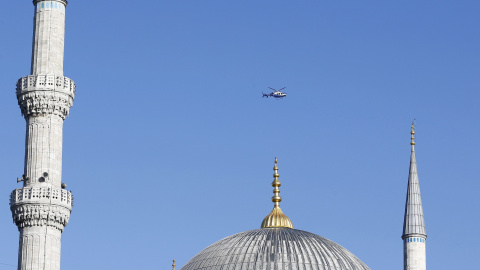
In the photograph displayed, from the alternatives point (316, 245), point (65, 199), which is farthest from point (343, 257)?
point (65, 199)

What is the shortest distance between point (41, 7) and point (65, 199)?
18.2 feet

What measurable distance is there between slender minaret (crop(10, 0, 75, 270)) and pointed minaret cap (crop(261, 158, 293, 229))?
1337cm

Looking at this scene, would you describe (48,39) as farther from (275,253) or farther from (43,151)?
(275,253)

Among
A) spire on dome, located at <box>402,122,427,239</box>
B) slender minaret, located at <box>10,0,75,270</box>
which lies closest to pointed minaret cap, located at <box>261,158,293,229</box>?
spire on dome, located at <box>402,122,427,239</box>

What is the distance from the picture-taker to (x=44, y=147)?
132ft

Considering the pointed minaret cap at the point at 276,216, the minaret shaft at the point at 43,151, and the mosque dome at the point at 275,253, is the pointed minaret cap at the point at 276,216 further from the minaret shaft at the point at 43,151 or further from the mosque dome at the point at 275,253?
the minaret shaft at the point at 43,151

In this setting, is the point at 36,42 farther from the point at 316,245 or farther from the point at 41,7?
the point at 316,245

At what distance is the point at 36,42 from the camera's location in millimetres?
41500

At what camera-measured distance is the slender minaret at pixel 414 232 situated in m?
51.5

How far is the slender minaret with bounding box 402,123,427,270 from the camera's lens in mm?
51469

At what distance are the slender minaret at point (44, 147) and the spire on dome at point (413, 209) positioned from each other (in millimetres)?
15588

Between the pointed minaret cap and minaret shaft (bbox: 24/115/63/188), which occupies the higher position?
the pointed minaret cap

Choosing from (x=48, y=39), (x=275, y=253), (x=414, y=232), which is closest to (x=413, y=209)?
(x=414, y=232)

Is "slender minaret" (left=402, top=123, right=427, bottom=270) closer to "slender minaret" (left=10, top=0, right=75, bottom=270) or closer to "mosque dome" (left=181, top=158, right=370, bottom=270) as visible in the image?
"mosque dome" (left=181, top=158, right=370, bottom=270)
